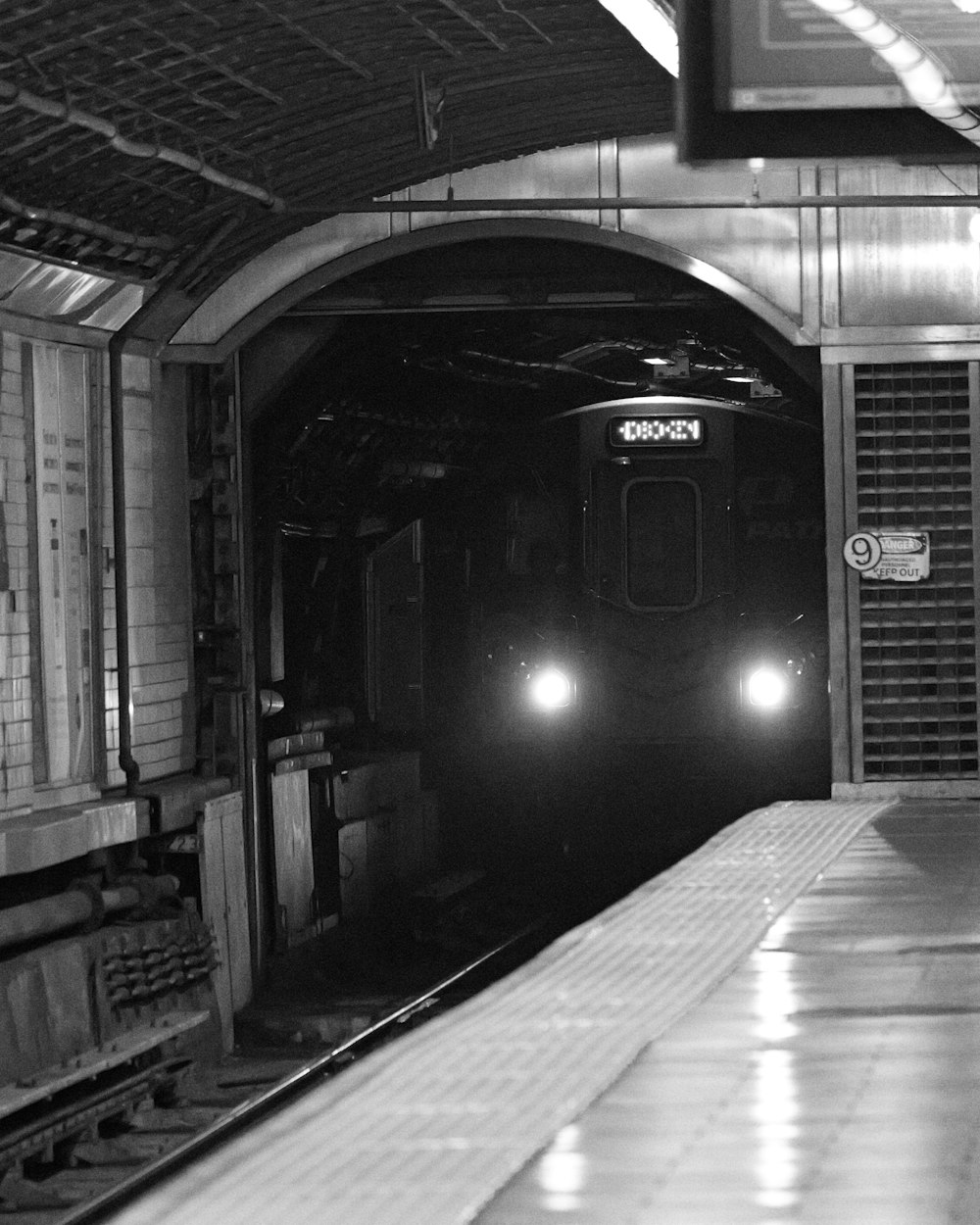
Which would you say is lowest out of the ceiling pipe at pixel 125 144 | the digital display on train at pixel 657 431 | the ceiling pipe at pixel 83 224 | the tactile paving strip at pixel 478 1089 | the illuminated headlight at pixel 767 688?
the tactile paving strip at pixel 478 1089

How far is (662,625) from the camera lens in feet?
48.8

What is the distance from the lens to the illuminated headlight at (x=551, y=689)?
14.9 metres

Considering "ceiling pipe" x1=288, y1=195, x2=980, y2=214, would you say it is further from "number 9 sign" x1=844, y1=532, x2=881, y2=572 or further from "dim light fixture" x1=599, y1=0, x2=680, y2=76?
"number 9 sign" x1=844, y1=532, x2=881, y2=572

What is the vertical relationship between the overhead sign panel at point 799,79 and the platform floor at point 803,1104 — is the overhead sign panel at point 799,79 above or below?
above

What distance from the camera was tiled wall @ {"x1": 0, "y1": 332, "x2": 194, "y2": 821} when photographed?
10.0 metres

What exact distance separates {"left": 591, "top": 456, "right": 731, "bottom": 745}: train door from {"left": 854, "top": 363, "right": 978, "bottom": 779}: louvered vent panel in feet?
10.4

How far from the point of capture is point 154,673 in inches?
468

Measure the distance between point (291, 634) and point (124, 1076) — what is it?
5.85 metres

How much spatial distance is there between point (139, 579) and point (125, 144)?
3362 mm

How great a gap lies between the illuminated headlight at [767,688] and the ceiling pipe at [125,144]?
553cm

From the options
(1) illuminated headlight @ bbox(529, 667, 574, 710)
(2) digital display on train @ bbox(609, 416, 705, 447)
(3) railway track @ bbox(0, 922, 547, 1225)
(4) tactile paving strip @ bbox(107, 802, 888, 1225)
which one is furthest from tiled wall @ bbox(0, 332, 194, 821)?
(4) tactile paving strip @ bbox(107, 802, 888, 1225)

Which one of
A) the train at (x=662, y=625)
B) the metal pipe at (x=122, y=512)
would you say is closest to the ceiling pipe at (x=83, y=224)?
the metal pipe at (x=122, y=512)

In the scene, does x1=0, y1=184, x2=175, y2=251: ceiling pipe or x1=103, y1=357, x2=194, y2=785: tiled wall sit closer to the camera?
x1=0, y1=184, x2=175, y2=251: ceiling pipe

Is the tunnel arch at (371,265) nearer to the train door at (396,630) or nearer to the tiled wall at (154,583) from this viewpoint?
the tiled wall at (154,583)
